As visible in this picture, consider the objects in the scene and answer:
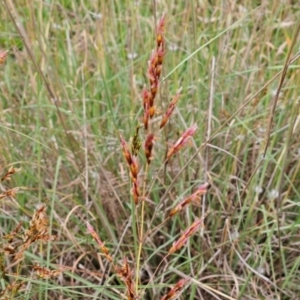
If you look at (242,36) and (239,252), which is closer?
(239,252)

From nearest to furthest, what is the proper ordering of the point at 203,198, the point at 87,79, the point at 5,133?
the point at 203,198, the point at 5,133, the point at 87,79

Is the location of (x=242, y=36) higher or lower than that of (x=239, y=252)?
higher

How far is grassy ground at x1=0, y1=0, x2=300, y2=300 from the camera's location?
1198 mm

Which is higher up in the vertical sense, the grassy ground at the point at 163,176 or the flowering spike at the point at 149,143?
the flowering spike at the point at 149,143

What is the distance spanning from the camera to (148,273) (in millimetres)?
1244

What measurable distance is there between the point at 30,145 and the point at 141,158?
10.4 inches

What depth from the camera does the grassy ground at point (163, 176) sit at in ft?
3.93

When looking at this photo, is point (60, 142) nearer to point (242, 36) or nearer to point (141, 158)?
point (141, 158)

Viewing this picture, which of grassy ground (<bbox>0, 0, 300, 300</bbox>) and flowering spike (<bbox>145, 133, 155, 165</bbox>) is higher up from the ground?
flowering spike (<bbox>145, 133, 155, 165</bbox>)

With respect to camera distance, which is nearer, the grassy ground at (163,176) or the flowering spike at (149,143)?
the flowering spike at (149,143)

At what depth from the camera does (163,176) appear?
1.30 metres

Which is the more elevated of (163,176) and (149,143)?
(149,143)

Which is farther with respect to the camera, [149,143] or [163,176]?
A: [163,176]

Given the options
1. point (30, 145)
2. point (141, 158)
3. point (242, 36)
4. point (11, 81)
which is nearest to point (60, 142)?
point (30, 145)
